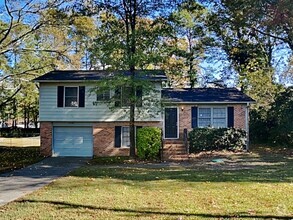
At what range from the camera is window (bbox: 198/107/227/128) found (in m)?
22.0

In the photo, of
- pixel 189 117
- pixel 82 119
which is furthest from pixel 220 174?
pixel 82 119

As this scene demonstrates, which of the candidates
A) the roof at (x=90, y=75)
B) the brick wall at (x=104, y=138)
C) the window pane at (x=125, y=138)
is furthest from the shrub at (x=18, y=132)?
the window pane at (x=125, y=138)

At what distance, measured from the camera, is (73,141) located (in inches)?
833

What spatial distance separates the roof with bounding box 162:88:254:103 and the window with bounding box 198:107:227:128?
0.67 meters

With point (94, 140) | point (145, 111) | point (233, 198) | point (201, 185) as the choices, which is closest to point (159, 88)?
point (145, 111)

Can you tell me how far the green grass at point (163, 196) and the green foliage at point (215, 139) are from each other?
7.18m

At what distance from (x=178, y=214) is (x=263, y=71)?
24.0m

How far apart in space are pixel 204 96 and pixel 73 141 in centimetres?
888

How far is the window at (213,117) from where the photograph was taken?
2200 cm

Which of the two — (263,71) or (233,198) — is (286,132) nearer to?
(263,71)

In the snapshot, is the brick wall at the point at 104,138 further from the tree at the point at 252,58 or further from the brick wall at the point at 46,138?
the tree at the point at 252,58

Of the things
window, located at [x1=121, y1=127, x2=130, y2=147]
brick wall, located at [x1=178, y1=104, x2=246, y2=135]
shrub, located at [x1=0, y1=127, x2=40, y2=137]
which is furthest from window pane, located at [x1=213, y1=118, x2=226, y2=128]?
shrub, located at [x1=0, y1=127, x2=40, y2=137]

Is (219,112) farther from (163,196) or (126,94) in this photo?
(163,196)

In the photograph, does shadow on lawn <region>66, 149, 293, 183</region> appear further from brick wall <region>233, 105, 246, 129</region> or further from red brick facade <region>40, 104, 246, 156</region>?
red brick facade <region>40, 104, 246, 156</region>
